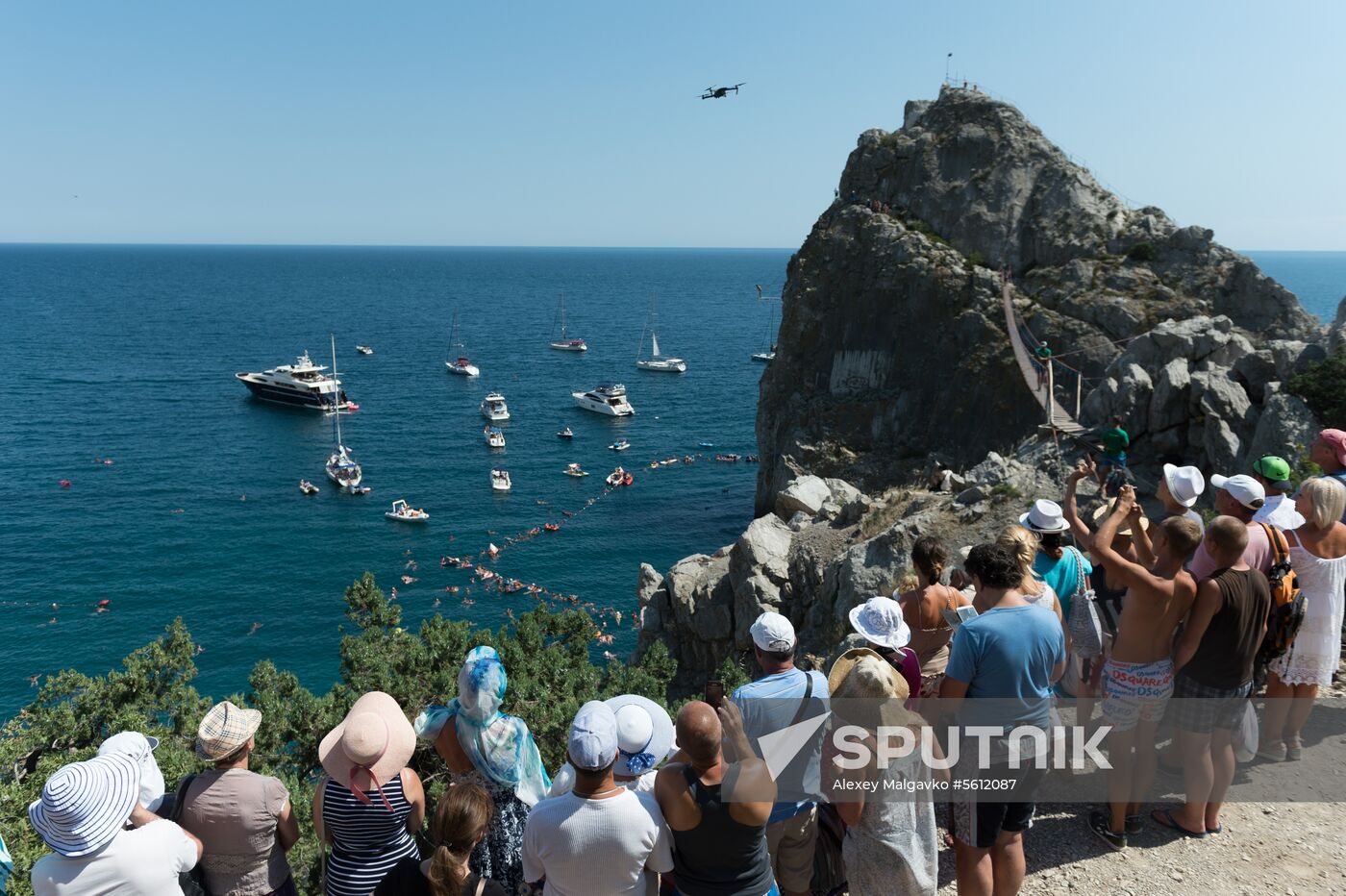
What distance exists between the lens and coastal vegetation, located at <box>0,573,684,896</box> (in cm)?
1021

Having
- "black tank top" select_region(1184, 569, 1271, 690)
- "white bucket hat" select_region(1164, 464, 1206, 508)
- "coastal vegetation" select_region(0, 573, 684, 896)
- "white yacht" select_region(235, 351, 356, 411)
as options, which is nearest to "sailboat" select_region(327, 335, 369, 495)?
"white yacht" select_region(235, 351, 356, 411)

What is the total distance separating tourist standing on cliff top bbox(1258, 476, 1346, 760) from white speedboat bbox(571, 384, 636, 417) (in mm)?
71821

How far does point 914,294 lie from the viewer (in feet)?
156

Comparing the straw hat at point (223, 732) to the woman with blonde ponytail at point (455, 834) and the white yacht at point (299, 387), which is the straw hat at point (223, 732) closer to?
the woman with blonde ponytail at point (455, 834)

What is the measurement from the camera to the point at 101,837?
4.71 metres

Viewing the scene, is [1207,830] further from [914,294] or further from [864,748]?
[914,294]

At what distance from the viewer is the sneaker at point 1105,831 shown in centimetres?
688

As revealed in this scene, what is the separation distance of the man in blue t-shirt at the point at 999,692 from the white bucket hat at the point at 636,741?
1957 mm

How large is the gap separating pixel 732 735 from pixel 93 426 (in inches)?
3221

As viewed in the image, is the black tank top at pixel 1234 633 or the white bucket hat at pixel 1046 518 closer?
the black tank top at pixel 1234 633

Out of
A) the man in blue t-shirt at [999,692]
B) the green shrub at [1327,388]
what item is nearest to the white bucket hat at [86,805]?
the man in blue t-shirt at [999,692]

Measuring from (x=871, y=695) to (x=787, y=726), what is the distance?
0.70 meters

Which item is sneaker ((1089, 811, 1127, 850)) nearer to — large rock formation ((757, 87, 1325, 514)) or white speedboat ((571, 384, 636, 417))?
large rock formation ((757, 87, 1325, 514))

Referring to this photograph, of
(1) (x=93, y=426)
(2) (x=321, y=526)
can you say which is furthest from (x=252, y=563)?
(1) (x=93, y=426)
